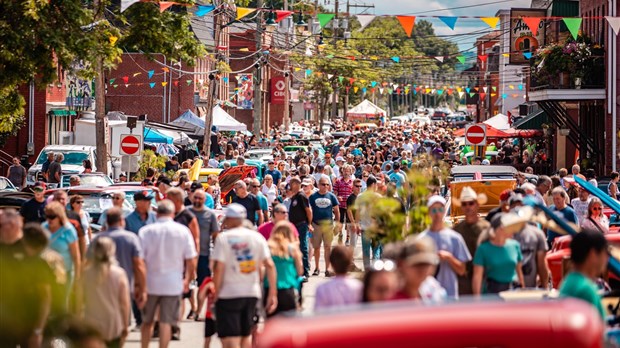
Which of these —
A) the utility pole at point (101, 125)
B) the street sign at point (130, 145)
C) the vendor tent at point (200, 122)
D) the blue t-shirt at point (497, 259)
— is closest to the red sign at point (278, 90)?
the vendor tent at point (200, 122)

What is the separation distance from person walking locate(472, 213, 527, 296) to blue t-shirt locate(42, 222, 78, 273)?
162 inches

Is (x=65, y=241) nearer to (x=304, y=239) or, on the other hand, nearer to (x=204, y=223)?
(x=204, y=223)

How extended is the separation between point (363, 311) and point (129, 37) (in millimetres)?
21090

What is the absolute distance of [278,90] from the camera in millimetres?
83625

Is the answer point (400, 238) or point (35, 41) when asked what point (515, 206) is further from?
point (35, 41)

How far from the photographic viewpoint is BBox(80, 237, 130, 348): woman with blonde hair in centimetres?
1015

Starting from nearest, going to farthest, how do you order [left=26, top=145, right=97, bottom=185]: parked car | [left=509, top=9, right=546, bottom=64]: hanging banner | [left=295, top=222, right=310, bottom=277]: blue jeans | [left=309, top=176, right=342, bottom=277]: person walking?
[left=295, top=222, right=310, bottom=277]: blue jeans, [left=309, top=176, right=342, bottom=277]: person walking, [left=26, top=145, right=97, bottom=185]: parked car, [left=509, top=9, right=546, bottom=64]: hanging banner

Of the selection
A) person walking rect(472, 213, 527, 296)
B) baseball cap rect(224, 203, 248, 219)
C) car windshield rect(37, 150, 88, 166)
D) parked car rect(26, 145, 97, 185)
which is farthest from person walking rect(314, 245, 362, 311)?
car windshield rect(37, 150, 88, 166)

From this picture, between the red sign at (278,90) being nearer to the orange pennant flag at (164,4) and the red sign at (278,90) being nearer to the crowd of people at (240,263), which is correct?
the orange pennant flag at (164,4)

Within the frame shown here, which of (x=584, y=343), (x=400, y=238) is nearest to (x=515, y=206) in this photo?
(x=400, y=238)

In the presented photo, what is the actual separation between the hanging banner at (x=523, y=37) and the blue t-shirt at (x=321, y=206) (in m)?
31.2

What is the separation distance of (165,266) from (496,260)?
3.17 meters

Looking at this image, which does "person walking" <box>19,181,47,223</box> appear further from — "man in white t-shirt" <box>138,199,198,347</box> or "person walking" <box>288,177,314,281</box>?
"man in white t-shirt" <box>138,199,198,347</box>

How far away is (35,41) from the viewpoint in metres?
21.4
